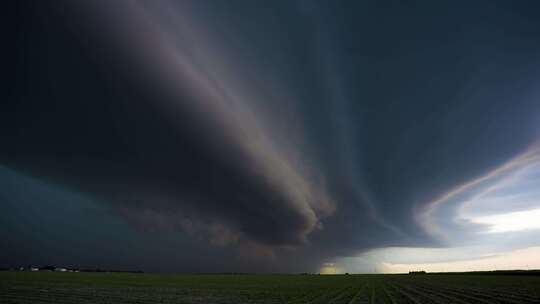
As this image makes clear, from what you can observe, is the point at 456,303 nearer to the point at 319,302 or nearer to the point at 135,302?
the point at 319,302

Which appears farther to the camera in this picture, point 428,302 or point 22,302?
point 428,302

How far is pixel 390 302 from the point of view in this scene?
33.7 meters

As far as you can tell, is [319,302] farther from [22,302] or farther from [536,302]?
[22,302]

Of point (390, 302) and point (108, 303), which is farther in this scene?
point (390, 302)

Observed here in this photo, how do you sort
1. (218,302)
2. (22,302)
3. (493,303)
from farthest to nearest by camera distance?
(218,302)
(493,303)
(22,302)

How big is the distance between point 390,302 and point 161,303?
22.8 metres

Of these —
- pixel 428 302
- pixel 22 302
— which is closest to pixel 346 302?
pixel 428 302

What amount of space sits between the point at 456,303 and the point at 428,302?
249 centimetres

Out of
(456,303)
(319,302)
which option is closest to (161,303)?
(319,302)

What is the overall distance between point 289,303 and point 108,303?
17089mm

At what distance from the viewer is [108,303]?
29828 mm

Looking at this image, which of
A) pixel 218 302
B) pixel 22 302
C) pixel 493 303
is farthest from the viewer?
pixel 218 302

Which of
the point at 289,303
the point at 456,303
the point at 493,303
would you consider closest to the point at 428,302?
the point at 456,303

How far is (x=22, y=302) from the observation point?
1118 inches
